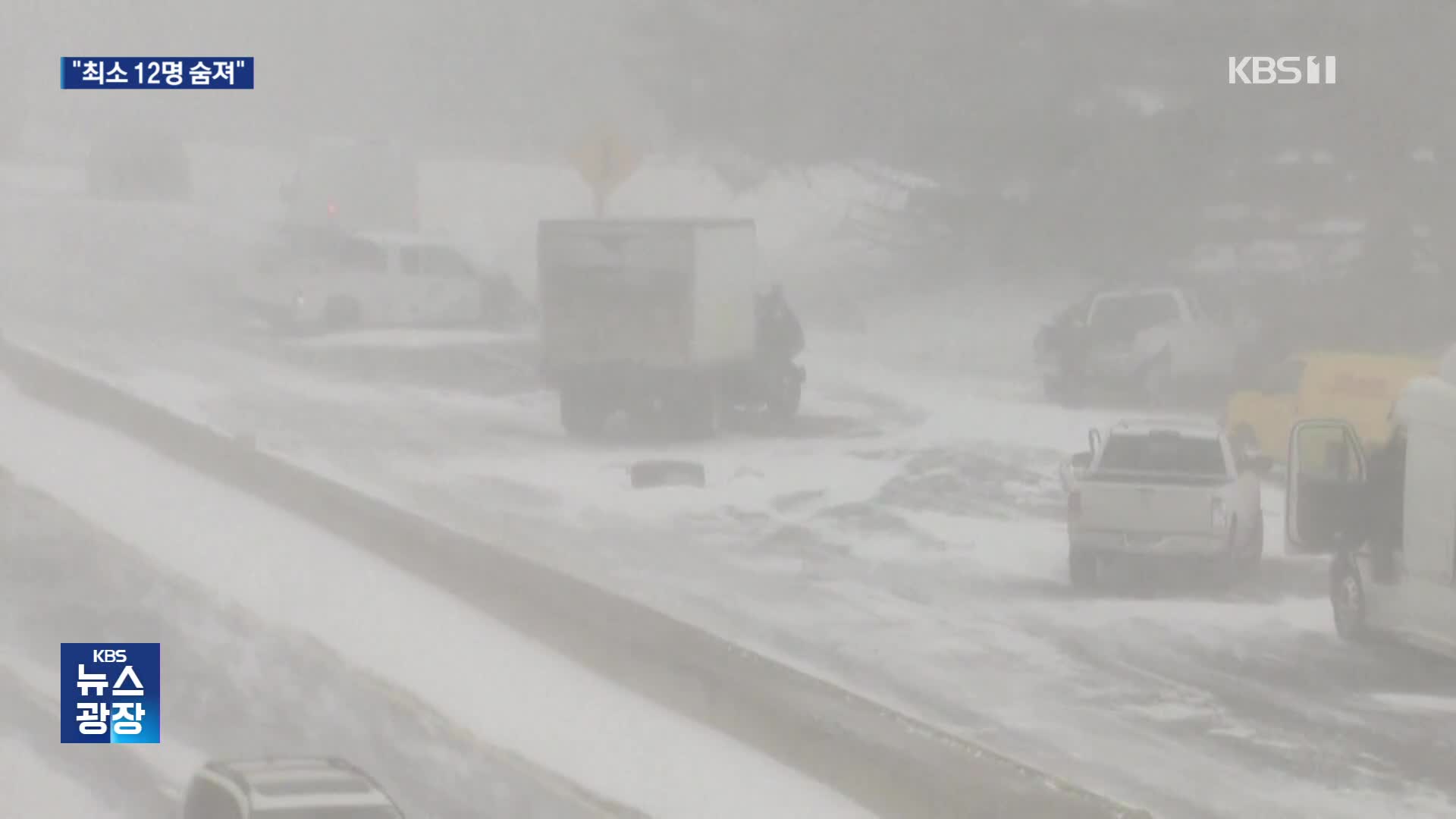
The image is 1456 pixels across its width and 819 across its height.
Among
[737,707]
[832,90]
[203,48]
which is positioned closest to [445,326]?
[832,90]

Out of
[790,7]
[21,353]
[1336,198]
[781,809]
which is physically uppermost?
[790,7]

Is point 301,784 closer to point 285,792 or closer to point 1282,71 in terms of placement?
point 285,792

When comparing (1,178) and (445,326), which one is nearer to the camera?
(445,326)

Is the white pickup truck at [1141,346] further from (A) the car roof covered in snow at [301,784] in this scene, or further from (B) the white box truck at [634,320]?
(A) the car roof covered in snow at [301,784]

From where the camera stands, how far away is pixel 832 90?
141 feet

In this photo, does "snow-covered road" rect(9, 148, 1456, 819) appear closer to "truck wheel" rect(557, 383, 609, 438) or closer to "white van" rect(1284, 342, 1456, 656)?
"white van" rect(1284, 342, 1456, 656)

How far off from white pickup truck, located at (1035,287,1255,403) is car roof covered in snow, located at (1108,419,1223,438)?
39.5 feet

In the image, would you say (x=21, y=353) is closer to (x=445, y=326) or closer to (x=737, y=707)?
(x=445, y=326)

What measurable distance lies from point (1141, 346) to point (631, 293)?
27.4ft

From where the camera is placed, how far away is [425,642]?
13914 mm

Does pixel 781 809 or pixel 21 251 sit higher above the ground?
pixel 21 251

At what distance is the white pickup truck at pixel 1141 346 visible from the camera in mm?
30828

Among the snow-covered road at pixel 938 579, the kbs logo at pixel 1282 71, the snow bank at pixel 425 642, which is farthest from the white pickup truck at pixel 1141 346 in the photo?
the snow bank at pixel 425 642

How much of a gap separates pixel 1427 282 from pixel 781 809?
1160 inches
